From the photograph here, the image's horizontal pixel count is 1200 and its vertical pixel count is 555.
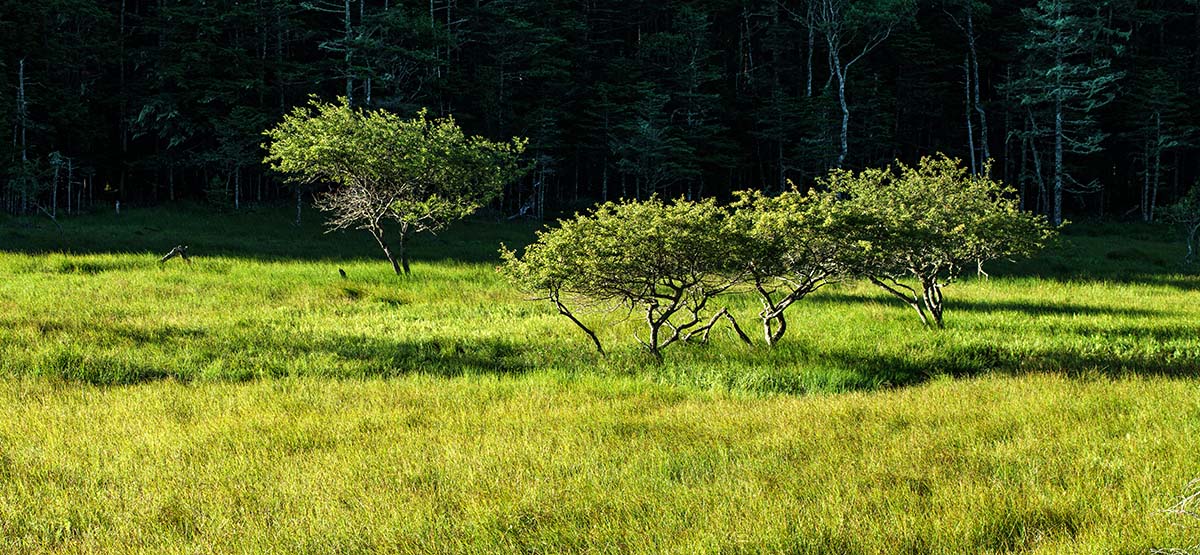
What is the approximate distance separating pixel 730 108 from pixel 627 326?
43.4m

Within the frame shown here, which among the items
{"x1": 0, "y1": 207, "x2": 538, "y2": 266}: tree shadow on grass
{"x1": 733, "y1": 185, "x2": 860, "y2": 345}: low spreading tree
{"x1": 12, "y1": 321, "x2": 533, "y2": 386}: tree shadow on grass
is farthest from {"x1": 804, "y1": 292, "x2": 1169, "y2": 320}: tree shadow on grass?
{"x1": 0, "y1": 207, "x2": 538, "y2": 266}: tree shadow on grass

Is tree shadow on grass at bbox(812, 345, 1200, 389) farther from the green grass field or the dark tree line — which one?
the dark tree line

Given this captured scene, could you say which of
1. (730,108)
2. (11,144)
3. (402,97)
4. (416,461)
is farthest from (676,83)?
(416,461)

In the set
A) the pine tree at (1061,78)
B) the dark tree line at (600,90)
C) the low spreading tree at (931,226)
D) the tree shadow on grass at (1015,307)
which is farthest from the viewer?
the pine tree at (1061,78)

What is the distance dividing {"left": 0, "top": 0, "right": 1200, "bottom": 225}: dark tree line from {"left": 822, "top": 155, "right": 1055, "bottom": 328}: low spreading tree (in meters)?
27.2

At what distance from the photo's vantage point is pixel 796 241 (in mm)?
11016

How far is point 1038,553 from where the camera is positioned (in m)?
4.33


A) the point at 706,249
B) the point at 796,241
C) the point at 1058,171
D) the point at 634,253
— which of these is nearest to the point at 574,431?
the point at 634,253

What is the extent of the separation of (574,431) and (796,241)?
17.7ft

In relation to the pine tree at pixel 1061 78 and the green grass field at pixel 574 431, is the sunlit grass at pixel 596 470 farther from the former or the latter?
the pine tree at pixel 1061 78

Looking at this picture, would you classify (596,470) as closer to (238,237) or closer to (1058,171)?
(238,237)

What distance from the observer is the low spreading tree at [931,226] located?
11.8 m

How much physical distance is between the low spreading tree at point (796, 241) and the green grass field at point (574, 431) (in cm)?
127

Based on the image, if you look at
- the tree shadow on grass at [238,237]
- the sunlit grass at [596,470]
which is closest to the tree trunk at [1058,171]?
the tree shadow on grass at [238,237]
